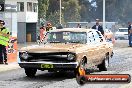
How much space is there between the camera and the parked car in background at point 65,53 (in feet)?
40.6

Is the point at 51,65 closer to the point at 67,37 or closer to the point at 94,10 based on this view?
the point at 67,37

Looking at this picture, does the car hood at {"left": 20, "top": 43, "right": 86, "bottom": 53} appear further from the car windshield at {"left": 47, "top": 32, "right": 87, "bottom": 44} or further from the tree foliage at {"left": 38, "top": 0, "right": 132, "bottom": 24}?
the tree foliage at {"left": 38, "top": 0, "right": 132, "bottom": 24}

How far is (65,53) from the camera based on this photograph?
12.4 metres

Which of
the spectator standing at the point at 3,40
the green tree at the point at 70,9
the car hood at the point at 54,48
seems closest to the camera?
the car hood at the point at 54,48

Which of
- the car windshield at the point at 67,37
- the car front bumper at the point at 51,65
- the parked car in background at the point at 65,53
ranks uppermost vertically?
the car windshield at the point at 67,37

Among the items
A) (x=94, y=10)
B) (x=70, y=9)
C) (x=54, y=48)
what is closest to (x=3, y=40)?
(x=54, y=48)

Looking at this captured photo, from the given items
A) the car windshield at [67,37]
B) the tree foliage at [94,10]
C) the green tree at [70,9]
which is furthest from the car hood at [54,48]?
the green tree at [70,9]

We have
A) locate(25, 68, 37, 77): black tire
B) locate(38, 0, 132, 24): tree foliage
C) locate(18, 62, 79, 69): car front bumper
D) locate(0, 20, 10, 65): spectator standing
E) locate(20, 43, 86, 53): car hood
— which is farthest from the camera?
locate(38, 0, 132, 24): tree foliage

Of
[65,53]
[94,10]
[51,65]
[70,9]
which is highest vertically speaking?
[94,10]

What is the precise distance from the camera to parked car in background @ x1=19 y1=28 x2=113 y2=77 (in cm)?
1237

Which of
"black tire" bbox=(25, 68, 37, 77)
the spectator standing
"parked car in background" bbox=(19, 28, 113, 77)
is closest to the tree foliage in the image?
the spectator standing

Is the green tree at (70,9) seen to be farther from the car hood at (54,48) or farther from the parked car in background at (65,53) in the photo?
the car hood at (54,48)

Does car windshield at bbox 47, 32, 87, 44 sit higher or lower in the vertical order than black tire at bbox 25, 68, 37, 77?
higher

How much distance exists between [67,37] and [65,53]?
64.8 inches
